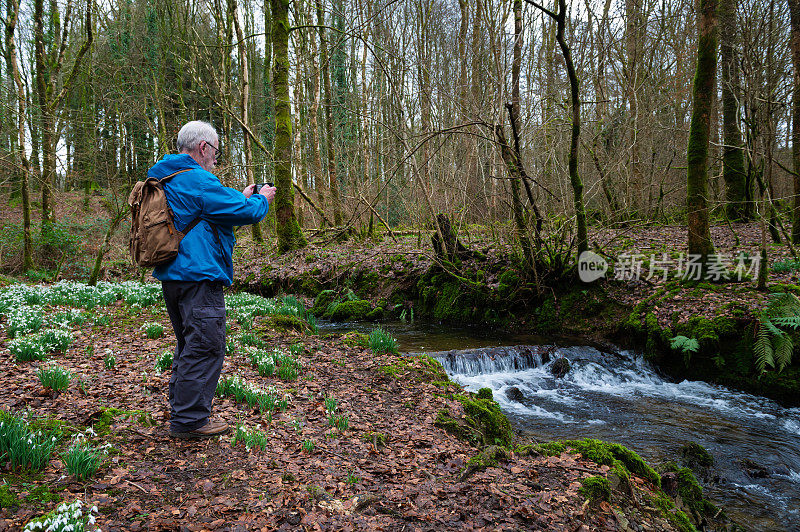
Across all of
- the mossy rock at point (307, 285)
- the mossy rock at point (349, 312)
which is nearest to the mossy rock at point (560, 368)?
the mossy rock at point (349, 312)

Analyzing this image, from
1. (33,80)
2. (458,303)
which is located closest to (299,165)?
(458,303)

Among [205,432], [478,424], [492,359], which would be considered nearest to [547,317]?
[492,359]

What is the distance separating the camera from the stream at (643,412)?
4.33 meters

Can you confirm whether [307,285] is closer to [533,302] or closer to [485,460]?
[533,302]

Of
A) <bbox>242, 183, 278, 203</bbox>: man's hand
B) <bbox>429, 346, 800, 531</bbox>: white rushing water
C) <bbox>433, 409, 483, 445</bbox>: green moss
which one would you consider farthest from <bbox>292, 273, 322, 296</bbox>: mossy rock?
<bbox>242, 183, 278, 203</bbox>: man's hand

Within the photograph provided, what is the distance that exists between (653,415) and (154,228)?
638 cm

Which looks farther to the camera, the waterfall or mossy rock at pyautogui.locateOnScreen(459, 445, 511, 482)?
the waterfall

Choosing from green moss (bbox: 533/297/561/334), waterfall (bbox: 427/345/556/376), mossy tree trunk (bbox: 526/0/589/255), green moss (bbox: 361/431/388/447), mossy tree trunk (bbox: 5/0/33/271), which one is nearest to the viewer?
green moss (bbox: 361/431/388/447)

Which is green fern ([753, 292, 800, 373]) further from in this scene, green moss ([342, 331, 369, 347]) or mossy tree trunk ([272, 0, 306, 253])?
mossy tree trunk ([272, 0, 306, 253])

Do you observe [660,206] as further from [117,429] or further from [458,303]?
[117,429]

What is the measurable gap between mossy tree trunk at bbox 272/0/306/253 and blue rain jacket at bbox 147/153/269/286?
970 cm

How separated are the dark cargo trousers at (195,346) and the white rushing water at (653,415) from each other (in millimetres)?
3777

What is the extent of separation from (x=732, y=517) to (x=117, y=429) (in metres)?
5.14

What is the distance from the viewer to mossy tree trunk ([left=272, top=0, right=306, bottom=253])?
12.3 m
